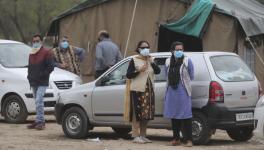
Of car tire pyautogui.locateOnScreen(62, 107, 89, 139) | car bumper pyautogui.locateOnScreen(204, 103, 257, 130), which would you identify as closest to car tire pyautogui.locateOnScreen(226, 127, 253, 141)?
car bumper pyautogui.locateOnScreen(204, 103, 257, 130)

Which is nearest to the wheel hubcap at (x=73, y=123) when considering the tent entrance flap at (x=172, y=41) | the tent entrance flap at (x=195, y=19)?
the tent entrance flap at (x=195, y=19)

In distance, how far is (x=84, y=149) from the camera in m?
10.7

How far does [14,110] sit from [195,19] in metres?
5.01

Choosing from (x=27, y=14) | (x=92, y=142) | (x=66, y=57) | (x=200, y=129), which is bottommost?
(x=92, y=142)

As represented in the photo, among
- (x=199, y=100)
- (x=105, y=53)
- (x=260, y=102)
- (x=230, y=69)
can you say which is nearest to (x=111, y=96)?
(x=199, y=100)

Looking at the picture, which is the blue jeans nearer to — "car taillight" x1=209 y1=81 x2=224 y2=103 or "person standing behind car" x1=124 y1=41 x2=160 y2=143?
"person standing behind car" x1=124 y1=41 x2=160 y2=143

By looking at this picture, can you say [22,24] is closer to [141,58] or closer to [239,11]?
[239,11]

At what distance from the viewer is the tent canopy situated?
53.7 feet

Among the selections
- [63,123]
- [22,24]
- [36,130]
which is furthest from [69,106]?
[22,24]

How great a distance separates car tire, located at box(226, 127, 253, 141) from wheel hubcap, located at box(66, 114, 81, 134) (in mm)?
2692

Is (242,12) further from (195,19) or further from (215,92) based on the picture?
(215,92)

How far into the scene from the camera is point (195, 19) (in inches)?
654

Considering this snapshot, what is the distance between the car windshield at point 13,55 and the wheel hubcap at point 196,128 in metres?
5.73

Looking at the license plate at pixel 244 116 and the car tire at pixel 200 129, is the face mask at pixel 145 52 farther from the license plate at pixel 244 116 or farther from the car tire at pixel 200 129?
the license plate at pixel 244 116
